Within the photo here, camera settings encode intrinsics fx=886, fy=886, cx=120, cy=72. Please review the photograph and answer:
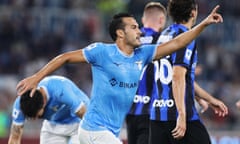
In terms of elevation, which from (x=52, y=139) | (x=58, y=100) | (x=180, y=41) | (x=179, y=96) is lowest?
(x=52, y=139)

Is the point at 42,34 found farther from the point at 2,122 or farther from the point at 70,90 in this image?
the point at 70,90

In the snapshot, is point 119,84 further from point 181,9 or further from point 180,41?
point 181,9

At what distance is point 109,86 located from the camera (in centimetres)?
842

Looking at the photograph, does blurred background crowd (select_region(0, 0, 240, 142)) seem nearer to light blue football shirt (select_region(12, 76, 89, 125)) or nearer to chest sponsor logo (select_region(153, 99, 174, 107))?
light blue football shirt (select_region(12, 76, 89, 125))

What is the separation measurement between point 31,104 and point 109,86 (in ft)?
4.28

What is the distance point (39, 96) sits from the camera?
950 cm

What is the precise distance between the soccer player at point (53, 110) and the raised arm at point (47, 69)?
4.15ft

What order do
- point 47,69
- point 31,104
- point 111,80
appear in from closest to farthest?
point 47,69 < point 111,80 < point 31,104

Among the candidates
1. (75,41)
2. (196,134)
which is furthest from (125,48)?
(75,41)

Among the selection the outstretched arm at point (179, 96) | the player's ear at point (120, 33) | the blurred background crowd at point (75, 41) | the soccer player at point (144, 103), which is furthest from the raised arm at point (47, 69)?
the blurred background crowd at point (75, 41)

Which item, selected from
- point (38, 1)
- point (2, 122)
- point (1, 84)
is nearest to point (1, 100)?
point (1, 84)

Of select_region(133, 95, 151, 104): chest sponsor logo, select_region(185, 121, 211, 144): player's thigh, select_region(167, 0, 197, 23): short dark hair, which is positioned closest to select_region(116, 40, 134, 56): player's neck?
select_region(167, 0, 197, 23): short dark hair

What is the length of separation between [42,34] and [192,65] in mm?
11724

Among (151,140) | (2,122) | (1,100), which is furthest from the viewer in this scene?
(1,100)
